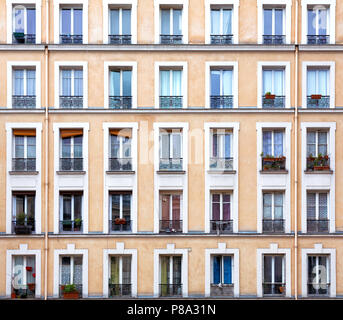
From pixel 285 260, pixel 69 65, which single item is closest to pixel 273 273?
pixel 285 260

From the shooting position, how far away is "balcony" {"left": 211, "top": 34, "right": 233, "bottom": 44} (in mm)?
2627

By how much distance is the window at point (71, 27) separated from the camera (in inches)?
103

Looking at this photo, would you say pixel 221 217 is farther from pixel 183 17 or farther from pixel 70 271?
pixel 183 17

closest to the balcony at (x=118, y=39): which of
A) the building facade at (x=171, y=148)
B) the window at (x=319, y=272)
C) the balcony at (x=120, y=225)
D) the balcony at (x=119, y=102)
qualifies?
the building facade at (x=171, y=148)

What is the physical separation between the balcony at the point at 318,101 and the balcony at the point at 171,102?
2.75 ft

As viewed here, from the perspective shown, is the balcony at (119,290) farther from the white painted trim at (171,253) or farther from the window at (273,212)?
the window at (273,212)

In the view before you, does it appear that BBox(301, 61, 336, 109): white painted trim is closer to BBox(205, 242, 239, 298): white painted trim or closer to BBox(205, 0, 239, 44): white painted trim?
BBox(205, 0, 239, 44): white painted trim

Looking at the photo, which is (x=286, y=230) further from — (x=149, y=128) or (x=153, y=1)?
(x=153, y=1)

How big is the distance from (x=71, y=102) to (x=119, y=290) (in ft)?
4.11

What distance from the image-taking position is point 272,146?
2598mm

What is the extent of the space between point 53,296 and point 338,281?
→ 185cm
